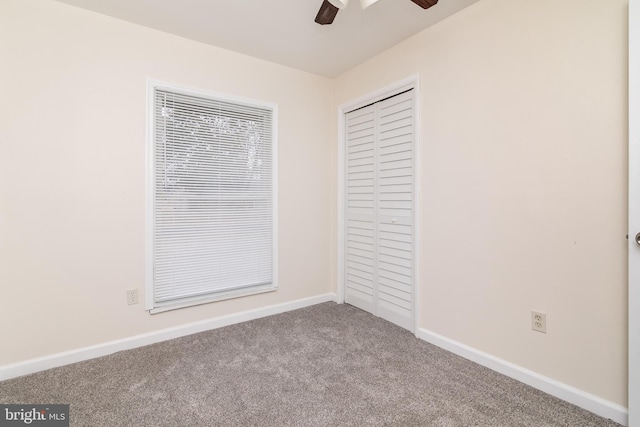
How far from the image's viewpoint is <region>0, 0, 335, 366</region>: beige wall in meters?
1.97

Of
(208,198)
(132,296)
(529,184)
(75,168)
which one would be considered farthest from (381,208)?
(75,168)

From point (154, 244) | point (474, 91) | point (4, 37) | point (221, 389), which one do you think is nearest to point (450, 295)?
point (474, 91)

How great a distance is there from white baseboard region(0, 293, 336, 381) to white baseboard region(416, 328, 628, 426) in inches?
58.4

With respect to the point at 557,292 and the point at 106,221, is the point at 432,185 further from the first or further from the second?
the point at 106,221

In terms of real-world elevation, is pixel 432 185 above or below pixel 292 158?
below

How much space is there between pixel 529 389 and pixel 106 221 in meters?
3.04

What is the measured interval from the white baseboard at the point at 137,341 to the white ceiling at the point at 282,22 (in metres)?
2.42

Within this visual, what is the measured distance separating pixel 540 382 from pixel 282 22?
2.96m

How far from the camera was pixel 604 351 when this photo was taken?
158 cm

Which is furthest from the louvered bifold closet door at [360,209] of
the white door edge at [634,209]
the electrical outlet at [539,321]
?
the white door edge at [634,209]

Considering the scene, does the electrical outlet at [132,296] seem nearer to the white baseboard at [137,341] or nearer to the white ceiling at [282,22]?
the white baseboard at [137,341]

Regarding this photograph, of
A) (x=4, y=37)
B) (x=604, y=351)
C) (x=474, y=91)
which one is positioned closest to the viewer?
(x=604, y=351)

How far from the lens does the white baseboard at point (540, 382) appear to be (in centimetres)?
154

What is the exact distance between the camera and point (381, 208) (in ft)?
9.51
